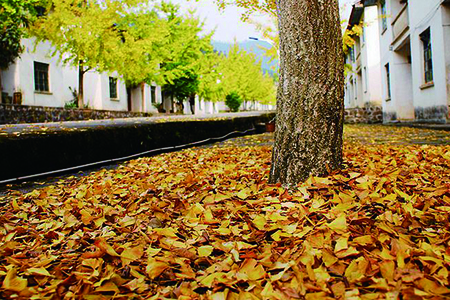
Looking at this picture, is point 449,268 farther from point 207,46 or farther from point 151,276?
point 207,46

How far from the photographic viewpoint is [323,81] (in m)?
2.80

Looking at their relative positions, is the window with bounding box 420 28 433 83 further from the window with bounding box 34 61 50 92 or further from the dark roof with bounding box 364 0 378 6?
the window with bounding box 34 61 50 92

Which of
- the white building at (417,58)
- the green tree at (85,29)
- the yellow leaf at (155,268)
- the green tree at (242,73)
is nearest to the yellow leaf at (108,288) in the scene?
the yellow leaf at (155,268)

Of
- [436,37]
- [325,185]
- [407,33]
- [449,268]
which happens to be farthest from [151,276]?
[407,33]

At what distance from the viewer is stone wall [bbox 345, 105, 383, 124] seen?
61.3 feet

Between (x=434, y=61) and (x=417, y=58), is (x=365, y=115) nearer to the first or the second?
(x=417, y=58)

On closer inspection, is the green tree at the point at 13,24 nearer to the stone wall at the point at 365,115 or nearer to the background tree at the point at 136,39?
the background tree at the point at 136,39

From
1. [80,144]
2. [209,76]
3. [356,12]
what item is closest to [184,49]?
[209,76]

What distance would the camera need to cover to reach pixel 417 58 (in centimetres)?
1142

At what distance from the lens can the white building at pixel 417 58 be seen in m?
9.22

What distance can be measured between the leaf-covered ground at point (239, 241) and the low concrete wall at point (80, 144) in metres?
0.90

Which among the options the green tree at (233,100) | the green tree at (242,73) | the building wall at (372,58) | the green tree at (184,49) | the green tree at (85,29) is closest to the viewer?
the green tree at (85,29)

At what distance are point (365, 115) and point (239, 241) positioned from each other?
18.6 metres

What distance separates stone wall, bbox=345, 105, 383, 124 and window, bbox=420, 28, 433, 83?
24.8 feet
